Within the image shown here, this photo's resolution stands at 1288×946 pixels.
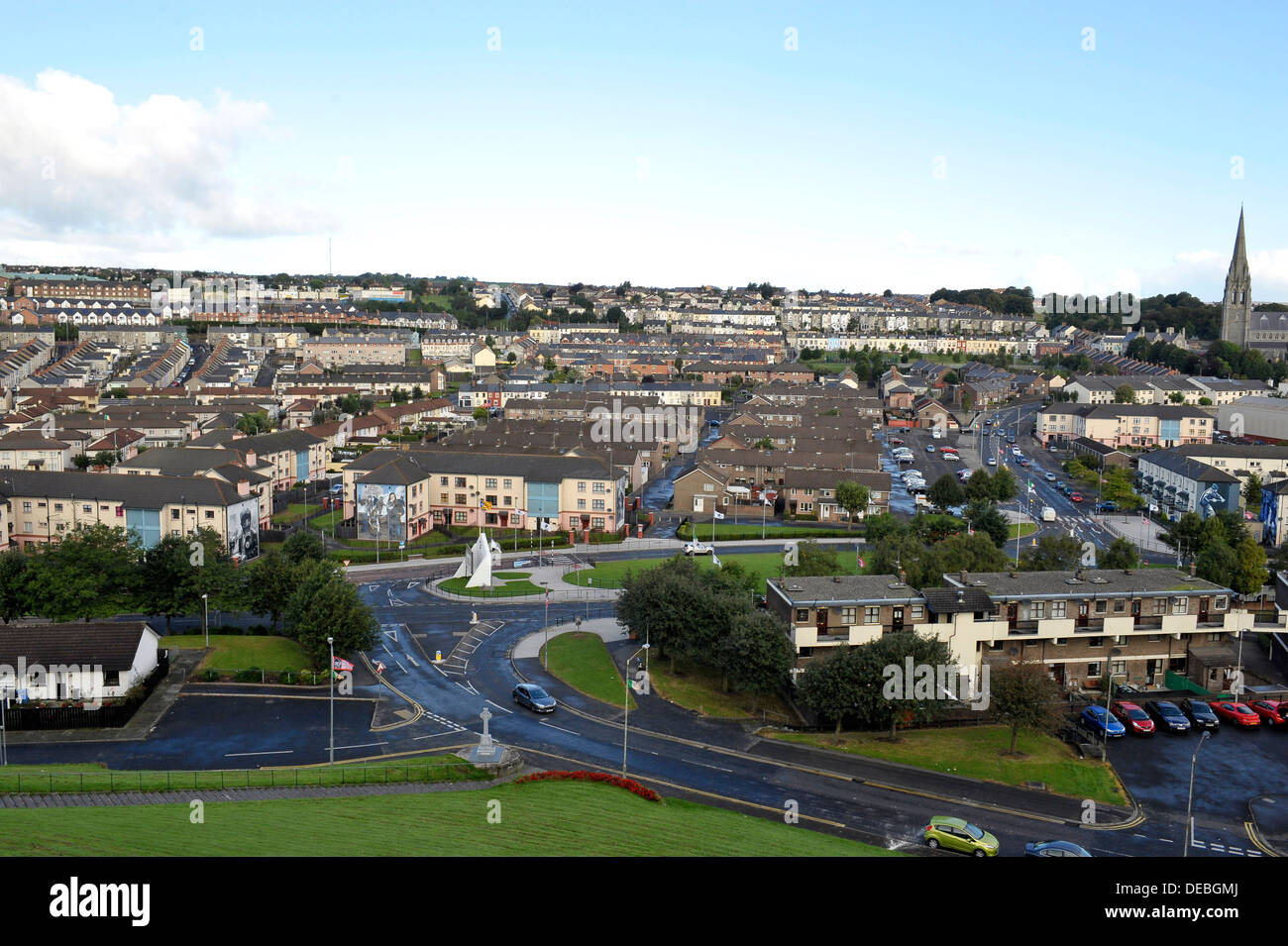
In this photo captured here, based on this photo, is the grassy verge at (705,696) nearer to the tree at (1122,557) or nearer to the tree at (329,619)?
the tree at (329,619)

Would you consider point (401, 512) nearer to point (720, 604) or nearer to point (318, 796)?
point (720, 604)

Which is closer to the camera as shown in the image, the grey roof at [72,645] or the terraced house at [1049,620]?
the grey roof at [72,645]

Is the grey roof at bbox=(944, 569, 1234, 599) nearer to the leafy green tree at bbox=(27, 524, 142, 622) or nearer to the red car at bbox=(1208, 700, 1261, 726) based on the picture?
the red car at bbox=(1208, 700, 1261, 726)

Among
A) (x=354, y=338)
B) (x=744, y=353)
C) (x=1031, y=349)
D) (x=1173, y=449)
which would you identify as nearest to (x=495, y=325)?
(x=354, y=338)

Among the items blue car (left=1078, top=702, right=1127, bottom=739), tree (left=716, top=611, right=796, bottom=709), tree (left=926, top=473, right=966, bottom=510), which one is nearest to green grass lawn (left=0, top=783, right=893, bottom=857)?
tree (left=716, top=611, right=796, bottom=709)

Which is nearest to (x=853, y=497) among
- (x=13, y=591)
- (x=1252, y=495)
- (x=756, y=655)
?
(x=1252, y=495)

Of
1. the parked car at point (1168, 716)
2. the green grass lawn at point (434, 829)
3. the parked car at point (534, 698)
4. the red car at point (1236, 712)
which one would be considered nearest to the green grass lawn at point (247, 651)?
the parked car at point (534, 698)
